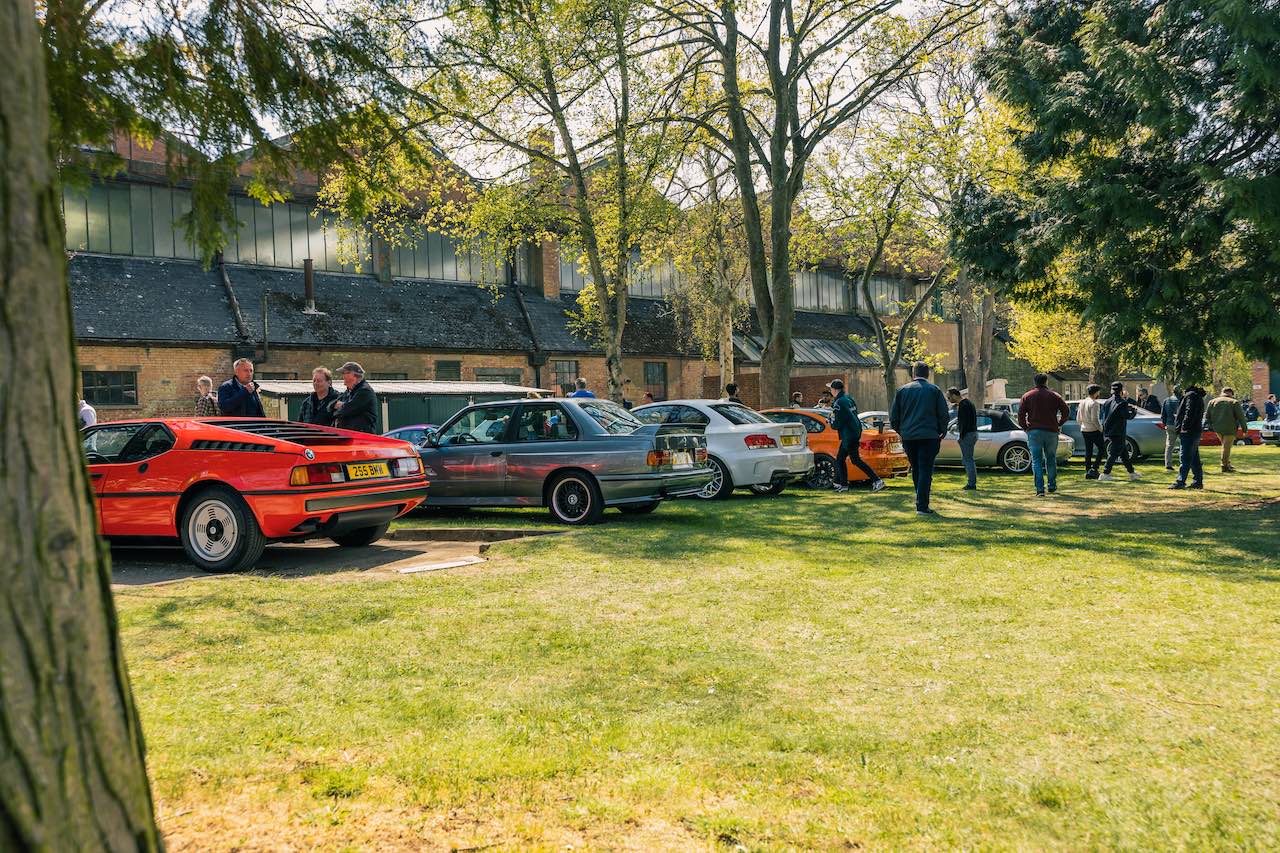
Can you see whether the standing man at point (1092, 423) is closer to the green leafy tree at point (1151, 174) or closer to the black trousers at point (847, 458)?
the green leafy tree at point (1151, 174)

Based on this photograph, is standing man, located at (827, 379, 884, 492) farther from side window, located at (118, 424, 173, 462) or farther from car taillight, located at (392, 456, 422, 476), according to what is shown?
side window, located at (118, 424, 173, 462)

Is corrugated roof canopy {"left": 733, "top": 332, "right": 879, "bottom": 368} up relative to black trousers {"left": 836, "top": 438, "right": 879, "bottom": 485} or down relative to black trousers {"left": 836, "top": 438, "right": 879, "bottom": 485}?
up

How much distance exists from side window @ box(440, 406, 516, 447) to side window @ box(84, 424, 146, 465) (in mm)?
4088

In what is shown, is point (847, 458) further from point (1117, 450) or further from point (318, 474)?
point (318, 474)

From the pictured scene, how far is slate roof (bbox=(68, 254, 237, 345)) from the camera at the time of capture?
23656 millimetres

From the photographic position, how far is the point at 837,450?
634 inches

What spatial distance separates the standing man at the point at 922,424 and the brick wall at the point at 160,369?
19.6m

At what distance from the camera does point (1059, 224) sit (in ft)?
40.2

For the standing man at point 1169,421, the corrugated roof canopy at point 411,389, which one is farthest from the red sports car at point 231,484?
the standing man at point 1169,421

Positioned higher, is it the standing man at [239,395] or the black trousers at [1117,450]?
the standing man at [239,395]

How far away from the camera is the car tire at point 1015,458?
63.4 feet

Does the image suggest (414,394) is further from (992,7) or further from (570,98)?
(992,7)

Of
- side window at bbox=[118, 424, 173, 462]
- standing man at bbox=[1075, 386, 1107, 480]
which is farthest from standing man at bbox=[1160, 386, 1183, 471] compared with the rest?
side window at bbox=[118, 424, 173, 462]

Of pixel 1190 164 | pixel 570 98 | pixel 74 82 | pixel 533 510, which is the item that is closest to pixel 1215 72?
pixel 1190 164
